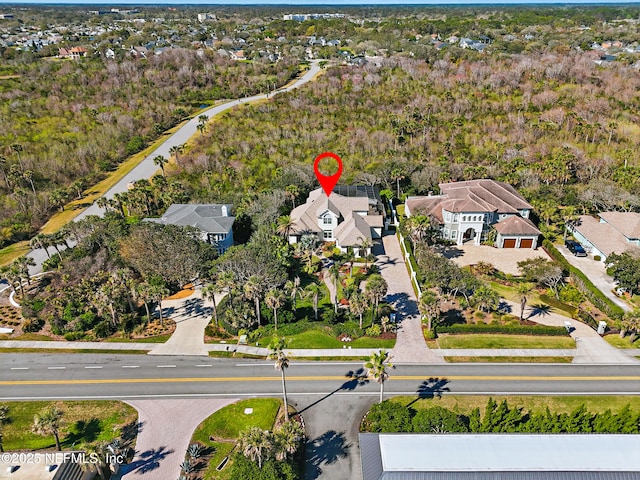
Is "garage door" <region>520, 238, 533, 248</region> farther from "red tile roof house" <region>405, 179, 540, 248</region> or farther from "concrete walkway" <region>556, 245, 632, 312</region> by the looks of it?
"concrete walkway" <region>556, 245, 632, 312</region>

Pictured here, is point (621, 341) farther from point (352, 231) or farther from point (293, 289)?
point (293, 289)

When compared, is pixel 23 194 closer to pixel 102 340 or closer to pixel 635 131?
pixel 102 340

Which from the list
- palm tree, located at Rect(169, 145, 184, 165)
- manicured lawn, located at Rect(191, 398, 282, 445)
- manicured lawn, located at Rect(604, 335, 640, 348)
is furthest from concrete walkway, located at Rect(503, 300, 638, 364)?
palm tree, located at Rect(169, 145, 184, 165)

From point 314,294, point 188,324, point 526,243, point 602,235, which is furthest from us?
point 526,243

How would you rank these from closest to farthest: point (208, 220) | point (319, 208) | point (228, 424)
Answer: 1. point (228, 424)
2. point (208, 220)
3. point (319, 208)

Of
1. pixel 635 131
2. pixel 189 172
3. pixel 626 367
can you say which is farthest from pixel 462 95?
pixel 626 367

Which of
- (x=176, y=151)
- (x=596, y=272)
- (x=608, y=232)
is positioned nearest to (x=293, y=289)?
(x=596, y=272)
